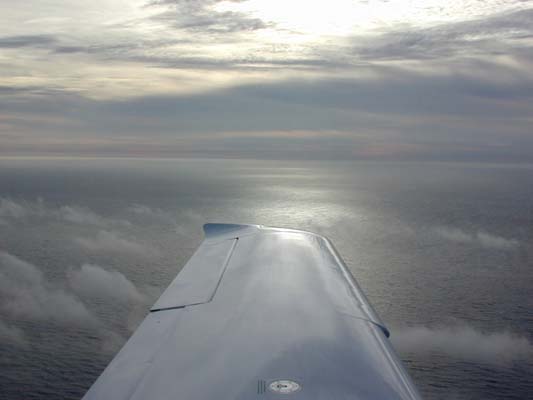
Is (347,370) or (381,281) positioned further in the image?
(381,281)

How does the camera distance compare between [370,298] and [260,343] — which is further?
[370,298]

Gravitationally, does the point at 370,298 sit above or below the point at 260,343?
below

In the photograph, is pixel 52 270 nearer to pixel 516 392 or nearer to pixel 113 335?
pixel 113 335

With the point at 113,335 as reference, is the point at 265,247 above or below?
above

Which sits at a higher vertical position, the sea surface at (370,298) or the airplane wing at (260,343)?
the airplane wing at (260,343)

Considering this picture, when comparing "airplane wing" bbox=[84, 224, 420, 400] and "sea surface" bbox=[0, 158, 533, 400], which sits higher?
"airplane wing" bbox=[84, 224, 420, 400]

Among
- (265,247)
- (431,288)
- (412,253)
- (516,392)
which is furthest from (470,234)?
(265,247)

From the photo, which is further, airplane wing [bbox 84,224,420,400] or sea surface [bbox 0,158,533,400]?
sea surface [bbox 0,158,533,400]

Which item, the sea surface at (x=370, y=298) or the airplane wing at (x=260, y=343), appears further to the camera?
the sea surface at (x=370, y=298)
